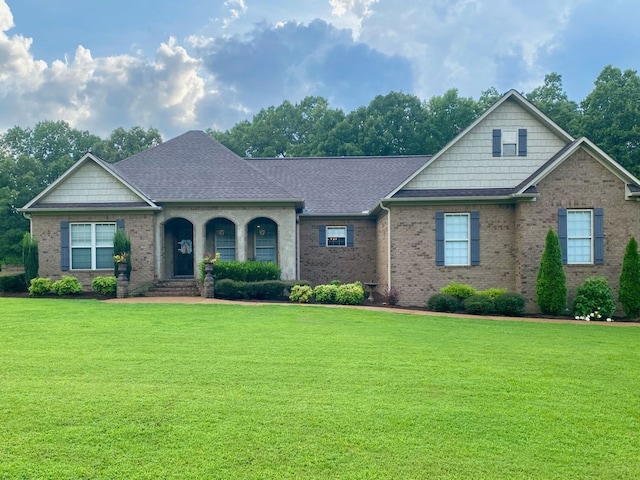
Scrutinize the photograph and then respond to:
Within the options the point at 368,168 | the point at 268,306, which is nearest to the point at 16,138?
the point at 368,168

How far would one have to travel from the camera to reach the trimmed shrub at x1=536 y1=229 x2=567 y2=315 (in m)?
13.8

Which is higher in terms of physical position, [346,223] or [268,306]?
[346,223]

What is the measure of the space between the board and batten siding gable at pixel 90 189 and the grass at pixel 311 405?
8808 mm

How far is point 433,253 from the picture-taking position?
50.7 ft

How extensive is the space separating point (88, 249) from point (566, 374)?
16.9m

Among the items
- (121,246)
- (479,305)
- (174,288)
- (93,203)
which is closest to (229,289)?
(174,288)

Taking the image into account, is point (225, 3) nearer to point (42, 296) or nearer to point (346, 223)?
point (346, 223)

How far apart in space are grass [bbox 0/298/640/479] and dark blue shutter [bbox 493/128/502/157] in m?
8.14

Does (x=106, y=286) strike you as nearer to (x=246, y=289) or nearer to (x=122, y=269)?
(x=122, y=269)

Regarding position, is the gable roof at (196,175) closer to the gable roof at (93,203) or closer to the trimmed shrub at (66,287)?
the gable roof at (93,203)

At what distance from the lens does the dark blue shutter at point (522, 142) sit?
1550 cm

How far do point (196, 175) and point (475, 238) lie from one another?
1159cm

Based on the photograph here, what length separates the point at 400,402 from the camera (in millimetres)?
5238

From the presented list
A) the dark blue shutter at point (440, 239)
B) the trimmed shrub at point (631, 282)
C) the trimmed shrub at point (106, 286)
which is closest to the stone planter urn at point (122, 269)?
the trimmed shrub at point (106, 286)
